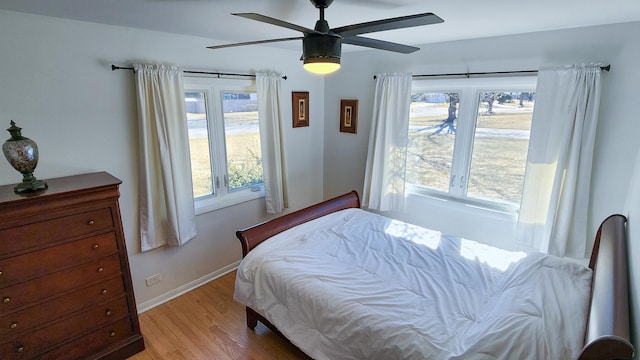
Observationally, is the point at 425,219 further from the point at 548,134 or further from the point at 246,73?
the point at 246,73

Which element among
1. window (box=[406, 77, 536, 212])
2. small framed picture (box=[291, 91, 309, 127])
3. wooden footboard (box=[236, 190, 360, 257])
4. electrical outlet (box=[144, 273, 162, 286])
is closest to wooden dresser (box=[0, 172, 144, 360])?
electrical outlet (box=[144, 273, 162, 286])

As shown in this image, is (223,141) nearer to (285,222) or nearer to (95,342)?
(285,222)

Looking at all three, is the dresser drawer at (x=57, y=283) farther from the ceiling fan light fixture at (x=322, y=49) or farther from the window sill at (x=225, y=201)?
the ceiling fan light fixture at (x=322, y=49)

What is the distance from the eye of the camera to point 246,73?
311 cm

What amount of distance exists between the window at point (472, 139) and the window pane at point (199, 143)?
2.14m

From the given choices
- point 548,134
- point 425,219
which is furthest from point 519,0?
point 425,219

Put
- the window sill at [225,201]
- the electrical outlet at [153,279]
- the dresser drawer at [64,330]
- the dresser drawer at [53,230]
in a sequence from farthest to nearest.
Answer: the window sill at [225,201]
the electrical outlet at [153,279]
the dresser drawer at [64,330]
the dresser drawer at [53,230]

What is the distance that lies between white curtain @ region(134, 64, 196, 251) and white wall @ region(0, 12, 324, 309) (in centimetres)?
10

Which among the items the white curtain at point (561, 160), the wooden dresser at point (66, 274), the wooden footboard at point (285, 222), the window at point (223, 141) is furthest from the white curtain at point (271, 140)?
the white curtain at point (561, 160)

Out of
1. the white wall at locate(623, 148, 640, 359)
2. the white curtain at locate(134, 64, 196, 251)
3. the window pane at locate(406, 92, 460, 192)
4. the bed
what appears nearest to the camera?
the white wall at locate(623, 148, 640, 359)

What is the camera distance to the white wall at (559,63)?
85.5 inches

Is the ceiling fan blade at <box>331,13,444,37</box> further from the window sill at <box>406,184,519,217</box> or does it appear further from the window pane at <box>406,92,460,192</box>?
the window sill at <box>406,184,519,217</box>

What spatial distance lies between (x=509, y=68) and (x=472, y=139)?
0.69 m

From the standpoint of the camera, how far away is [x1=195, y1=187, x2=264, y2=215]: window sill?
9.91ft
